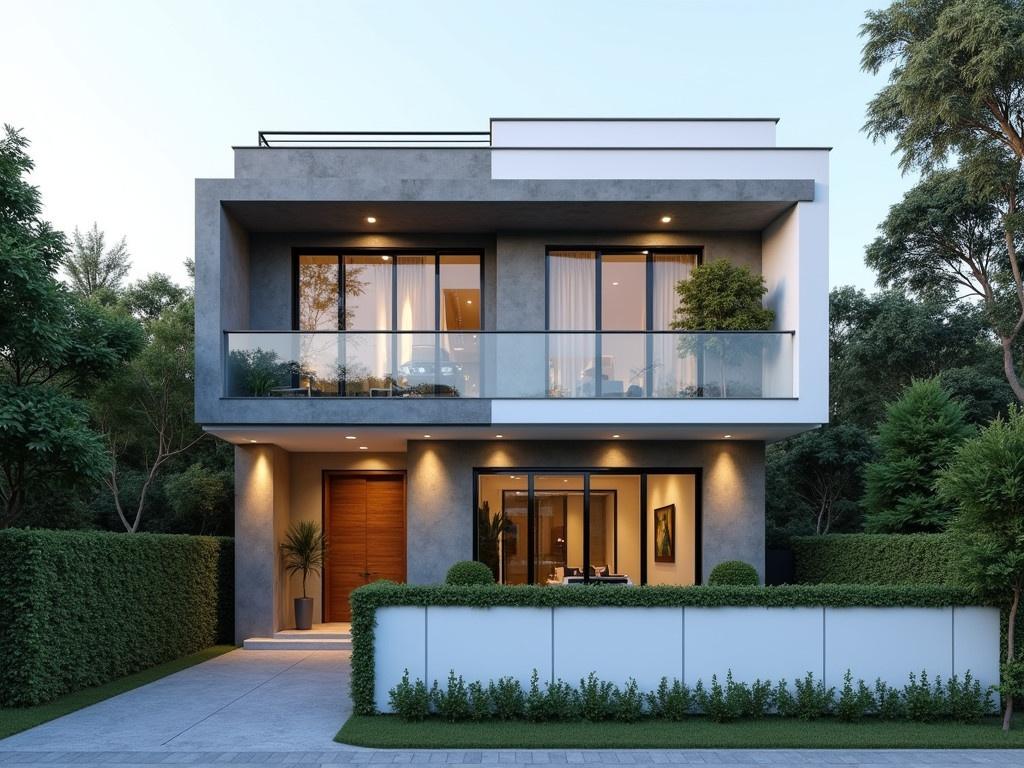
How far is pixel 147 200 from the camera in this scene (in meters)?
32.4

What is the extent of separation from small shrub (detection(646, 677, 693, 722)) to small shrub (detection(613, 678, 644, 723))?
14 cm

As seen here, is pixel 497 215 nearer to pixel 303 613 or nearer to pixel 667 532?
pixel 667 532

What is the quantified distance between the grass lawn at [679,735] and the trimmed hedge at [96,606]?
160 inches

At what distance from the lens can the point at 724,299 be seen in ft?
49.2

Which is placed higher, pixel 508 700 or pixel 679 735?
pixel 508 700

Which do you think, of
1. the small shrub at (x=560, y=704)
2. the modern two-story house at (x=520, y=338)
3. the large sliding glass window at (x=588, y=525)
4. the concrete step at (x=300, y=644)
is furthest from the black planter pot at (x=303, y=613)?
Result: the small shrub at (x=560, y=704)

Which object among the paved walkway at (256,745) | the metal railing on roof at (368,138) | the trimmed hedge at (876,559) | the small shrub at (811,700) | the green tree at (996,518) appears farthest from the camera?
the metal railing on roof at (368,138)

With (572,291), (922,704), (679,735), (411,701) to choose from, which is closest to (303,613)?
(572,291)

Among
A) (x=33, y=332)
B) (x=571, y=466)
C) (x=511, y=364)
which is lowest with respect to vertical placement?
(x=571, y=466)

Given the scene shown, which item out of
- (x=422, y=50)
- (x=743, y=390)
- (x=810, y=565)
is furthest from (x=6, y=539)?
(x=422, y=50)

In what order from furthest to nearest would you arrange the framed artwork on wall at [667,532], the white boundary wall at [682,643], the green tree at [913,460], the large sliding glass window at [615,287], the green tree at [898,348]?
the green tree at [898,348] < the large sliding glass window at [615,287] < the framed artwork on wall at [667,532] < the green tree at [913,460] < the white boundary wall at [682,643]

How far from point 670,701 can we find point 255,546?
9.42m

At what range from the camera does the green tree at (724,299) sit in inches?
591

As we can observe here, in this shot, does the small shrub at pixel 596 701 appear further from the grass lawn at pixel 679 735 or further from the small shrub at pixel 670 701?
the small shrub at pixel 670 701
